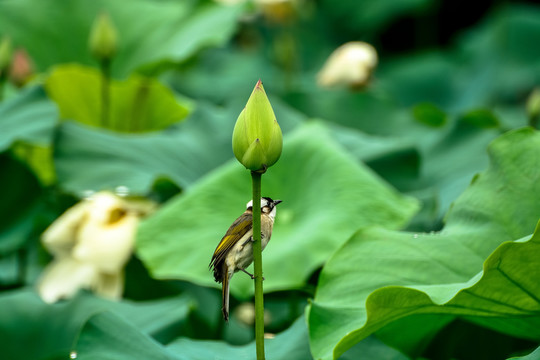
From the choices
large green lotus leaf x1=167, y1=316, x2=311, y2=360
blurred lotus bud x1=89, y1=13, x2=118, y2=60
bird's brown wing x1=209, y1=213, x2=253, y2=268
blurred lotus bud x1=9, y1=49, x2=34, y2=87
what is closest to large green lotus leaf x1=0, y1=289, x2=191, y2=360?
large green lotus leaf x1=167, y1=316, x2=311, y2=360

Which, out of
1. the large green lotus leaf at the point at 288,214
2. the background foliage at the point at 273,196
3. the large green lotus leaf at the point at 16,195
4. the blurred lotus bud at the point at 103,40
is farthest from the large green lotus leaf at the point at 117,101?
the large green lotus leaf at the point at 288,214

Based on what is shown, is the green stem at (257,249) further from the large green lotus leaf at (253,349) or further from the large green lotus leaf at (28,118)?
the large green lotus leaf at (28,118)

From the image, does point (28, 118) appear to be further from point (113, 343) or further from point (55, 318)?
point (113, 343)

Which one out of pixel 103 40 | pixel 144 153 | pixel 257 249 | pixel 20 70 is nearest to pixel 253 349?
pixel 257 249

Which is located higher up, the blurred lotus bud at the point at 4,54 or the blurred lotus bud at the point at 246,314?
the blurred lotus bud at the point at 4,54

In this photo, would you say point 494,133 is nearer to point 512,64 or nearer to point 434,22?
point 512,64
